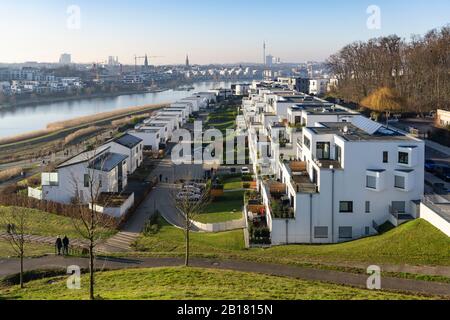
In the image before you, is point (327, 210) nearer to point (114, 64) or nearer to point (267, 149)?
point (267, 149)

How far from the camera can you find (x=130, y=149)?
20.2 metres

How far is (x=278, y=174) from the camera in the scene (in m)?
16.0

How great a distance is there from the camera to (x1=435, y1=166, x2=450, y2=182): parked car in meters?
14.8

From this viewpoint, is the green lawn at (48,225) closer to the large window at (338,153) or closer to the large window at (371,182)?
the large window at (338,153)

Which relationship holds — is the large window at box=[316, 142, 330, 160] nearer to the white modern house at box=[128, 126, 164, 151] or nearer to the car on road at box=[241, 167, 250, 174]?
the car on road at box=[241, 167, 250, 174]

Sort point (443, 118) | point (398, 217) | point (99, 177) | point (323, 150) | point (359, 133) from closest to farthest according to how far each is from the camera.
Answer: point (398, 217)
point (323, 150)
point (359, 133)
point (99, 177)
point (443, 118)

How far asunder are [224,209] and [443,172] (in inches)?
271

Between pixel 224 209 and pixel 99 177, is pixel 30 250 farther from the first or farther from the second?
pixel 224 209

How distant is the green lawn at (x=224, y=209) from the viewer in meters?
14.0

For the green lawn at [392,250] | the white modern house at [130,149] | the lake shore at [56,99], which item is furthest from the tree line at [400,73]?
the lake shore at [56,99]

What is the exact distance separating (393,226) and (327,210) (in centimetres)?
150

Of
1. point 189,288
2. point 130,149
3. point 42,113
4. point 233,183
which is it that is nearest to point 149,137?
point 130,149

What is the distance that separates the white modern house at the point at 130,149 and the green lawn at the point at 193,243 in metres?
7.52
